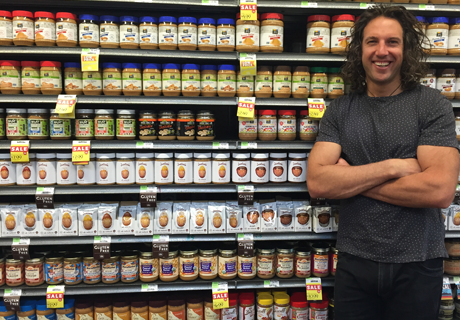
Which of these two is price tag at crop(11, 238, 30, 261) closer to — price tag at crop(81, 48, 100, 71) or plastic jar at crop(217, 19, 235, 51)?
price tag at crop(81, 48, 100, 71)

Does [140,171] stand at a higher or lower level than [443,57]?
lower

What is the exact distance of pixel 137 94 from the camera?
232cm

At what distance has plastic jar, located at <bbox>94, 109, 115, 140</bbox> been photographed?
7.50ft

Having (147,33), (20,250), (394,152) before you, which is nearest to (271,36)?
(147,33)

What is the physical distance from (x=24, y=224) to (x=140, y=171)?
2.90ft

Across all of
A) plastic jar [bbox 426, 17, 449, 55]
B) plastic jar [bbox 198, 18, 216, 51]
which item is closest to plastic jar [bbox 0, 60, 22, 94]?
plastic jar [bbox 198, 18, 216, 51]

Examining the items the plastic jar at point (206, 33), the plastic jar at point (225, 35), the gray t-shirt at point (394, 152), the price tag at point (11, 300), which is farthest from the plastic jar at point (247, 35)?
the price tag at point (11, 300)

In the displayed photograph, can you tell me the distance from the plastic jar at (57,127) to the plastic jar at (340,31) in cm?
195

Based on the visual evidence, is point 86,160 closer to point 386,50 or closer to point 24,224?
point 24,224

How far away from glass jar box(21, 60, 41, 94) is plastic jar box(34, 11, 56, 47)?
155 millimetres

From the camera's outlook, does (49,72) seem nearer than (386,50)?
No

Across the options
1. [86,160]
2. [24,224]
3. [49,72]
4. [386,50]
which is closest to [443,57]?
[386,50]

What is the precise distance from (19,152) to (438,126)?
97.0 inches

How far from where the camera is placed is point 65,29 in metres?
2.22
